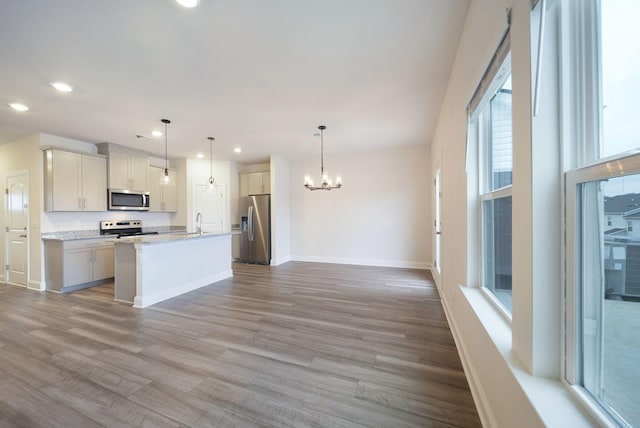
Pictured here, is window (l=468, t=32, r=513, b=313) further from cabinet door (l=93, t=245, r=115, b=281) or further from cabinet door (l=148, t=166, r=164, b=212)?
cabinet door (l=148, t=166, r=164, b=212)

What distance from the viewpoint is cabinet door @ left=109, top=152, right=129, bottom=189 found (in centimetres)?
504

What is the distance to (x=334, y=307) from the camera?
3381mm

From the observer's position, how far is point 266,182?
22.1 ft

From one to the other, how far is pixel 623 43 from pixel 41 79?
14.5ft

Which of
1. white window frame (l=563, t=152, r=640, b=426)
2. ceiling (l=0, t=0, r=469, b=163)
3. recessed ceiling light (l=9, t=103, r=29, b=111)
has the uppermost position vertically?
ceiling (l=0, t=0, r=469, b=163)

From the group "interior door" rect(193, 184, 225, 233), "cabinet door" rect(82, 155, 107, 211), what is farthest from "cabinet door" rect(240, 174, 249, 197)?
"cabinet door" rect(82, 155, 107, 211)

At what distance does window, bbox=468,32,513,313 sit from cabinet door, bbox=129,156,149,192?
6303mm

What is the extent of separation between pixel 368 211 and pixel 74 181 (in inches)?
234

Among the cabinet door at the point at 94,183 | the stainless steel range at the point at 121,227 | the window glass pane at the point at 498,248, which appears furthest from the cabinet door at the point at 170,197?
the window glass pane at the point at 498,248

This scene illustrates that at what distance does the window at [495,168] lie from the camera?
1.52 m

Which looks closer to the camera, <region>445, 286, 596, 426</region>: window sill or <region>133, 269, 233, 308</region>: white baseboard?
<region>445, 286, 596, 426</region>: window sill

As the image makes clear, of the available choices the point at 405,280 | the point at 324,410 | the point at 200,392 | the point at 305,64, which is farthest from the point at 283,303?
the point at 305,64

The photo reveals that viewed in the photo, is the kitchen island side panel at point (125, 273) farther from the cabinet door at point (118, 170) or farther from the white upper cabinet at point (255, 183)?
the white upper cabinet at point (255, 183)

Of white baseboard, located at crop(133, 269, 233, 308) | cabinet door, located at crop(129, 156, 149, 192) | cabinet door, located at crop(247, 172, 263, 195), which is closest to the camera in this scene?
white baseboard, located at crop(133, 269, 233, 308)
